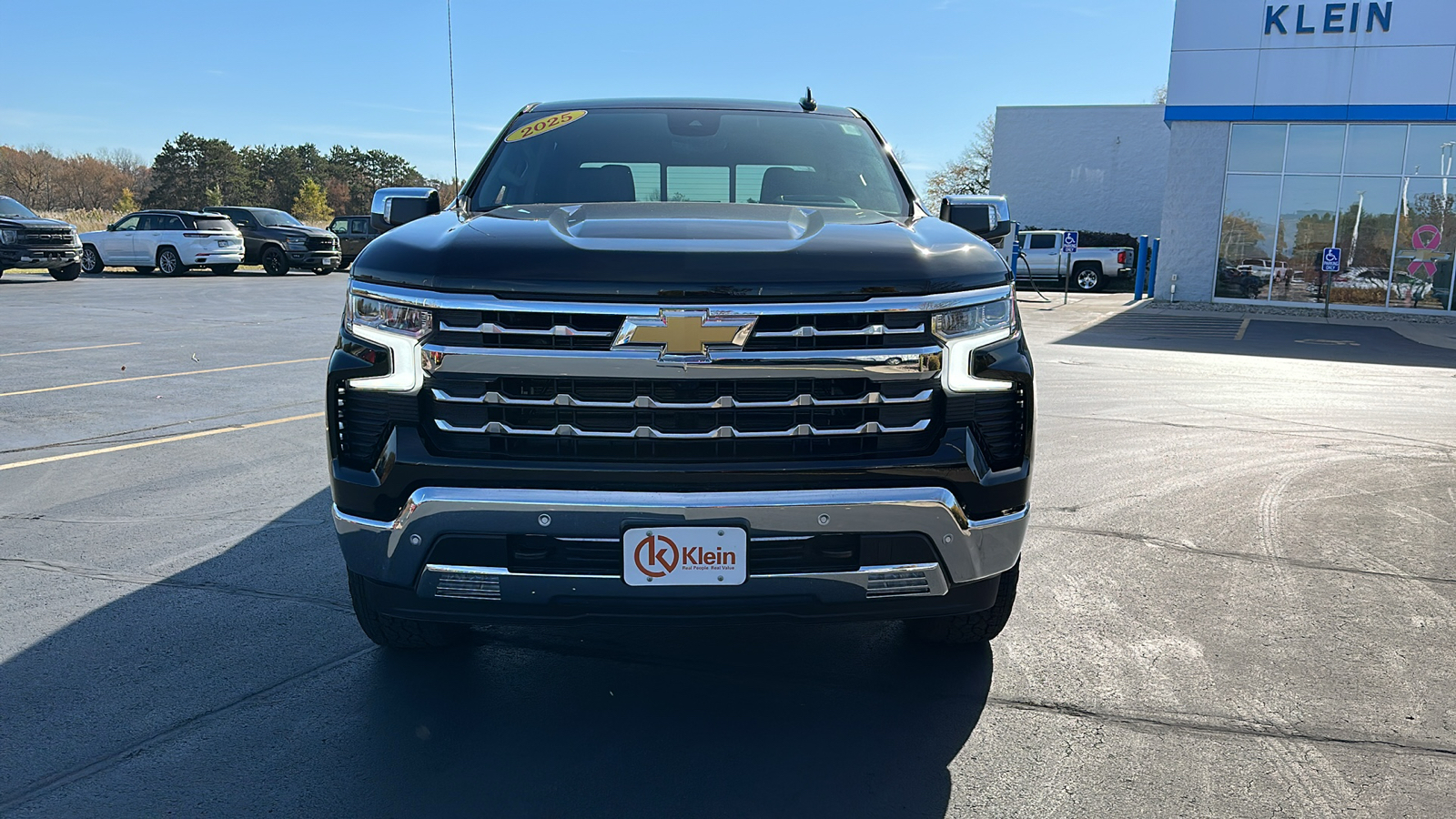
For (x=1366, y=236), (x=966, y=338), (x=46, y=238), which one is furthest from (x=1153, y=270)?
(x=966, y=338)

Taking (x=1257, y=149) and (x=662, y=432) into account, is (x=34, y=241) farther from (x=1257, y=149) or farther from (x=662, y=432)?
(x=1257, y=149)

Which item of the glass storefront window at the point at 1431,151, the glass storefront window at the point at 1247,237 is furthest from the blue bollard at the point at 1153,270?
the glass storefront window at the point at 1431,151

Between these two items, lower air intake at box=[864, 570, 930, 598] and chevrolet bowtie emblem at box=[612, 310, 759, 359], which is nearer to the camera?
chevrolet bowtie emblem at box=[612, 310, 759, 359]

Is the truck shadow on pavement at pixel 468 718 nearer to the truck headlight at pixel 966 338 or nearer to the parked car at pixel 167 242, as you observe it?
the truck headlight at pixel 966 338

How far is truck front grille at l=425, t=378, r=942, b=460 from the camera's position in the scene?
2.67m

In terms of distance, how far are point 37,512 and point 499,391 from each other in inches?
151

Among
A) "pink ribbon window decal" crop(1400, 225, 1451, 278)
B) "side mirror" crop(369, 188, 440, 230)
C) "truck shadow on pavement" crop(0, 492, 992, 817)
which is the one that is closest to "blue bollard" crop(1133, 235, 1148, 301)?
"pink ribbon window decal" crop(1400, 225, 1451, 278)

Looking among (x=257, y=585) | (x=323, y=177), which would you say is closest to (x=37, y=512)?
(x=257, y=585)

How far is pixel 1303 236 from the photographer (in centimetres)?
2412

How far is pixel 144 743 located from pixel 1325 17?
26260 mm

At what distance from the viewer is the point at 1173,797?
2703 millimetres

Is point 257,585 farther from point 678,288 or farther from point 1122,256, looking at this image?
point 1122,256

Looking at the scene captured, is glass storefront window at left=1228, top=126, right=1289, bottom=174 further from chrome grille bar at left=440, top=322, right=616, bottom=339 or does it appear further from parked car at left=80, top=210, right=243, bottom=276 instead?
chrome grille bar at left=440, top=322, right=616, bottom=339

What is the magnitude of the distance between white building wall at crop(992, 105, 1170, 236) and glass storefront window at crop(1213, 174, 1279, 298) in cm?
1620
